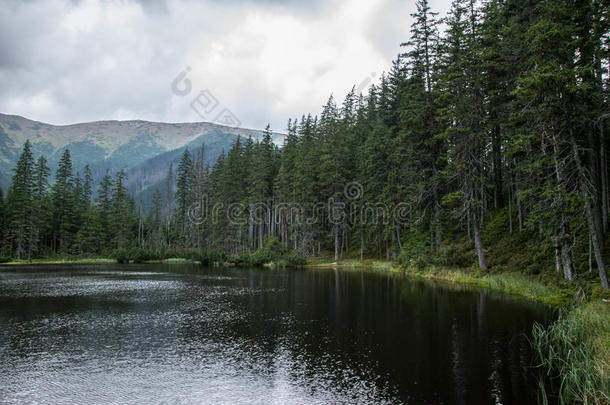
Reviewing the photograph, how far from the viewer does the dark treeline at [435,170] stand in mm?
17172

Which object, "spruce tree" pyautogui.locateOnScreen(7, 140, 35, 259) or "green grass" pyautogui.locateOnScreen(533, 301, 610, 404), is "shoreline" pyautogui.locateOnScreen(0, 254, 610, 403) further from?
"spruce tree" pyautogui.locateOnScreen(7, 140, 35, 259)

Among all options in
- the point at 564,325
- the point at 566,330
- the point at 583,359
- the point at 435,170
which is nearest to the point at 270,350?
the point at 583,359

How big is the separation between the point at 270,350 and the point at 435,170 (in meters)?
27.1

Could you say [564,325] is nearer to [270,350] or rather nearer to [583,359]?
[583,359]

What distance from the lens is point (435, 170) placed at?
34156 millimetres

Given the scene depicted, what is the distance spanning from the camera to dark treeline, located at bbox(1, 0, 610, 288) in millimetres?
17172

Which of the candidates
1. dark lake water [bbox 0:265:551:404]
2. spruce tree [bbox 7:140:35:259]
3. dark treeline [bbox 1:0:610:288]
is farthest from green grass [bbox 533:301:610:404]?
spruce tree [bbox 7:140:35:259]

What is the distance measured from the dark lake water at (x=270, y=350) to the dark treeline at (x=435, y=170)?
7.83 m

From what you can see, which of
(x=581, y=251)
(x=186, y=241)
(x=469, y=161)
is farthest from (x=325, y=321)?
(x=186, y=241)

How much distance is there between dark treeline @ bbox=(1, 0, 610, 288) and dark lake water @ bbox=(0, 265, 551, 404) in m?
7.83

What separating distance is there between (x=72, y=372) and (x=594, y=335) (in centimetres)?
1575

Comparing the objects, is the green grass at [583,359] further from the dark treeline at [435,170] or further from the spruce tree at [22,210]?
the spruce tree at [22,210]

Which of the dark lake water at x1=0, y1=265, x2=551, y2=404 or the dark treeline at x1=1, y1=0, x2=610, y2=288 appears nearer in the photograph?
the dark lake water at x1=0, y1=265, x2=551, y2=404

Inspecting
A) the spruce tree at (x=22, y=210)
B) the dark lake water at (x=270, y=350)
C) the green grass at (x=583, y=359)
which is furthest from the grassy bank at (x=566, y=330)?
the spruce tree at (x=22, y=210)
